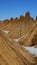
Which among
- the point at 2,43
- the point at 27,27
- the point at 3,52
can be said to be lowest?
the point at 3,52

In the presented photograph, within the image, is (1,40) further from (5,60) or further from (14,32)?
(14,32)

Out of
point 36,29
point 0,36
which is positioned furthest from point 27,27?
point 0,36

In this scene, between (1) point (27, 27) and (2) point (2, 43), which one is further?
(1) point (27, 27)

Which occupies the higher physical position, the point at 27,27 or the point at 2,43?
the point at 27,27

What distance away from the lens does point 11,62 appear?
1205cm

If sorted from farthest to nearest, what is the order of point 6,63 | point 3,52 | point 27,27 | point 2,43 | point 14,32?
point 27,27, point 14,32, point 2,43, point 3,52, point 6,63

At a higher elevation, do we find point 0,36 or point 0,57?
point 0,36

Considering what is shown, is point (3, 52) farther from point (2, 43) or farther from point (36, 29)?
point (36, 29)

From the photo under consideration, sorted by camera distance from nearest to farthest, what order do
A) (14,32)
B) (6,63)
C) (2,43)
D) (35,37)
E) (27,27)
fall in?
1. (6,63)
2. (2,43)
3. (35,37)
4. (14,32)
5. (27,27)

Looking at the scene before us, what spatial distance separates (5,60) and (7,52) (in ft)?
3.38

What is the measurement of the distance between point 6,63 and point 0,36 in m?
2.91

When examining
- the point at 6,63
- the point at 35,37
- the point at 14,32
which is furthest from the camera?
the point at 14,32

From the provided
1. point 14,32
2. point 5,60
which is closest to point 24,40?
point 5,60

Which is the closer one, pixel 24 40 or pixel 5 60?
pixel 5 60
